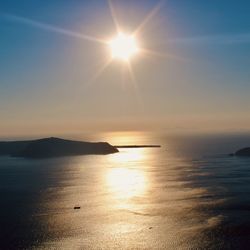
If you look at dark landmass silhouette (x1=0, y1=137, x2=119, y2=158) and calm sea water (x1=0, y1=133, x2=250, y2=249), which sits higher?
dark landmass silhouette (x1=0, y1=137, x2=119, y2=158)

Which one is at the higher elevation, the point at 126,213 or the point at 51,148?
the point at 51,148

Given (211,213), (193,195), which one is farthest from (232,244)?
(193,195)

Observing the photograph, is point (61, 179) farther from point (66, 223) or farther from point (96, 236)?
point (96, 236)

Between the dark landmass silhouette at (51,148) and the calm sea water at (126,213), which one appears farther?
the dark landmass silhouette at (51,148)

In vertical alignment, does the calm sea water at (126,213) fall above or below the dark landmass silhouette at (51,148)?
below

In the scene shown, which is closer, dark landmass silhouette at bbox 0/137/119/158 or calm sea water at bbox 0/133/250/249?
calm sea water at bbox 0/133/250/249

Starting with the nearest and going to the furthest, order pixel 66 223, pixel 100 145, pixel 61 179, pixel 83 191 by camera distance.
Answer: pixel 66 223
pixel 83 191
pixel 61 179
pixel 100 145

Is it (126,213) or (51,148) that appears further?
(51,148)

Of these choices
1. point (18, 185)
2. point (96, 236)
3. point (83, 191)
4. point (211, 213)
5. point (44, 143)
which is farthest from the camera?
point (44, 143)
